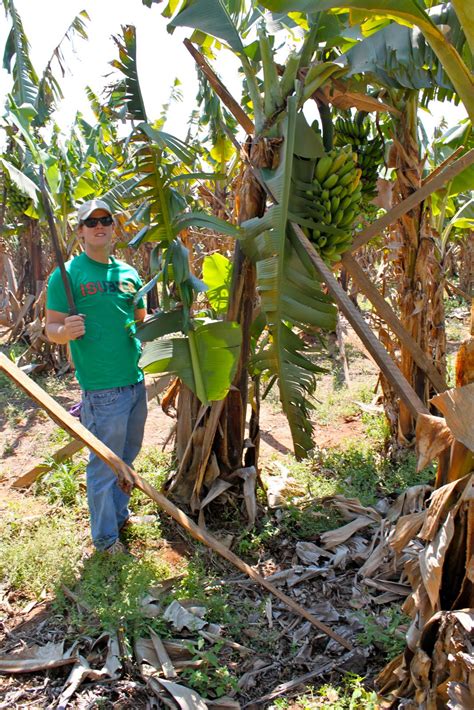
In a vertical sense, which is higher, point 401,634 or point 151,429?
point 151,429

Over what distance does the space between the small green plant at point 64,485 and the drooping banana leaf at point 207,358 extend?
4.51ft

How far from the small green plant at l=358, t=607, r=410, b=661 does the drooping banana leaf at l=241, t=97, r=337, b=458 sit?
885 mm

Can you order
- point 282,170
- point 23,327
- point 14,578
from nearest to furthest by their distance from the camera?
point 282,170
point 14,578
point 23,327

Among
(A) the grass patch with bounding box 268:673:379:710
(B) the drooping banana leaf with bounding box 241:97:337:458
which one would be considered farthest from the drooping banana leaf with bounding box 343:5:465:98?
(A) the grass patch with bounding box 268:673:379:710

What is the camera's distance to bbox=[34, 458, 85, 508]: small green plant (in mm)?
3791

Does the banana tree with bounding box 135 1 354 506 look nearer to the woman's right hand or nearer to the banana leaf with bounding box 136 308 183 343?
the banana leaf with bounding box 136 308 183 343

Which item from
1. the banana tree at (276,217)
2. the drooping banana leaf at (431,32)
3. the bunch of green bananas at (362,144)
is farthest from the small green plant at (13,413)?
the drooping banana leaf at (431,32)

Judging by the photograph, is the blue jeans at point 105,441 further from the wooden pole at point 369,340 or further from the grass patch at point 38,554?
the wooden pole at point 369,340

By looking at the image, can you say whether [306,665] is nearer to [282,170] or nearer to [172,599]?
[172,599]

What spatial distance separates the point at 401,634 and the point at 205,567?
1125 millimetres

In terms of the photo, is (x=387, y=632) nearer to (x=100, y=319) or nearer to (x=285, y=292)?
(x=285, y=292)

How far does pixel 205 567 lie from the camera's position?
3.03m

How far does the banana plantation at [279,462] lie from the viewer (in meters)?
1.91

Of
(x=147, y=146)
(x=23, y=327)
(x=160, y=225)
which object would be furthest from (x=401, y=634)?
(x=23, y=327)
